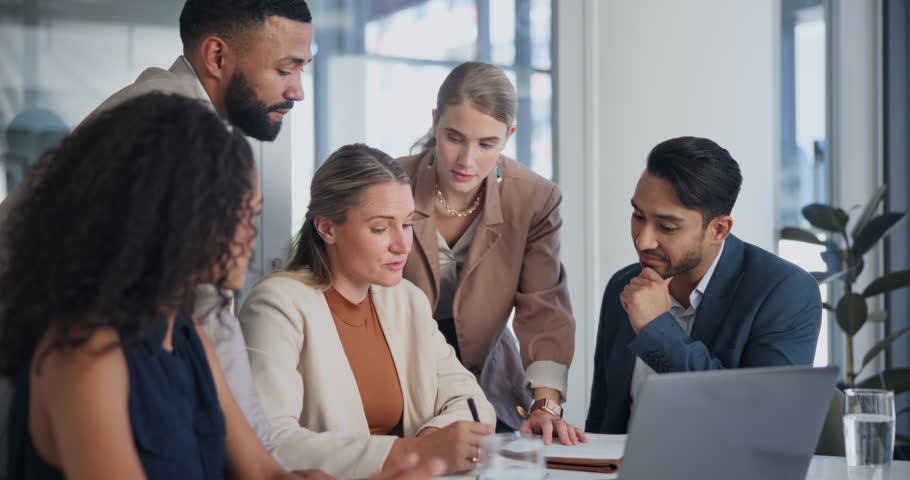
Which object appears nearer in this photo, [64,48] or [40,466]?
[40,466]

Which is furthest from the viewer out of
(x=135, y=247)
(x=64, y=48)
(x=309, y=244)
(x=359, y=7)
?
(x=359, y=7)

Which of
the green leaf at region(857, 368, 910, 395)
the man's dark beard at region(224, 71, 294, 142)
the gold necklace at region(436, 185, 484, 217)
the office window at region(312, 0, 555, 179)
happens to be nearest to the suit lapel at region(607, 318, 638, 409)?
the gold necklace at region(436, 185, 484, 217)

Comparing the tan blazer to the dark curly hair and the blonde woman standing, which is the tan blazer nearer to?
the blonde woman standing

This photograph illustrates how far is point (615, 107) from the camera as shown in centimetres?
411

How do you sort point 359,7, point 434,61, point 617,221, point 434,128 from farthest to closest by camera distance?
point 617,221
point 434,61
point 359,7
point 434,128

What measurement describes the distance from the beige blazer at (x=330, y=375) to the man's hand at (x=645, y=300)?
0.43m

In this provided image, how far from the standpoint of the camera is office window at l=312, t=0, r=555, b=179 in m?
3.54

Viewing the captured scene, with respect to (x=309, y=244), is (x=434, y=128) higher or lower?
higher

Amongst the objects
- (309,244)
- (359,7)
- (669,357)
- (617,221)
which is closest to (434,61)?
(359,7)

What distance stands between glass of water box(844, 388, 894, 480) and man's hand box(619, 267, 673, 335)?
0.50m

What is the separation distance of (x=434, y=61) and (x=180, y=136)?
2605 millimetres

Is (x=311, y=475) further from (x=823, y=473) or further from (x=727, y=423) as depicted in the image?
(x=823, y=473)

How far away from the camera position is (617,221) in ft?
13.5

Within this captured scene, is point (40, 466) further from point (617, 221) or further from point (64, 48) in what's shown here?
point (617, 221)
